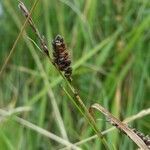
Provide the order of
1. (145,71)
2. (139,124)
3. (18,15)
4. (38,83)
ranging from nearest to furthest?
(139,124) → (145,71) → (38,83) → (18,15)

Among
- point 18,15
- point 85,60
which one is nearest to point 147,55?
point 85,60

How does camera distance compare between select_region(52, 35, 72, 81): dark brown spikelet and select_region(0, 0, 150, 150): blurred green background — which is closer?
select_region(52, 35, 72, 81): dark brown spikelet

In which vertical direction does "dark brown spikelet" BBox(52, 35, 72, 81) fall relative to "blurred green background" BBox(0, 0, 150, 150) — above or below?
below

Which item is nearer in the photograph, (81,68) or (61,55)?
(61,55)

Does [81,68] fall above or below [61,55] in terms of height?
above

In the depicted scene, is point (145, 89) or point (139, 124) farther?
point (145, 89)

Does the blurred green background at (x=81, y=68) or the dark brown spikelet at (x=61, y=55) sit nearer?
the dark brown spikelet at (x=61, y=55)

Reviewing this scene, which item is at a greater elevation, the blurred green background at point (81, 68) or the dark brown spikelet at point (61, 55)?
the blurred green background at point (81, 68)

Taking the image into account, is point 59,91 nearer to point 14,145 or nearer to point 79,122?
point 79,122
